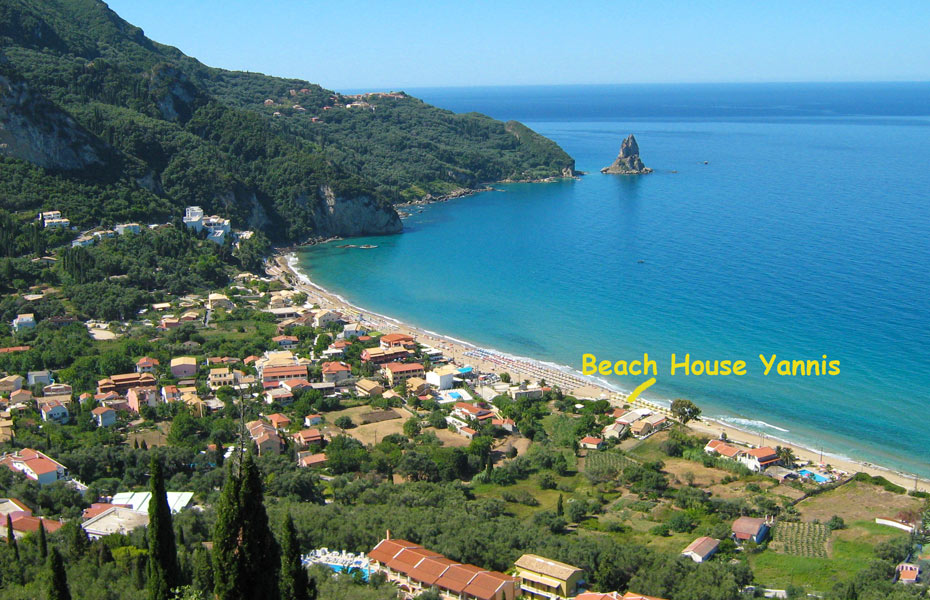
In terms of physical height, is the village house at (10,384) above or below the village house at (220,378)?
above

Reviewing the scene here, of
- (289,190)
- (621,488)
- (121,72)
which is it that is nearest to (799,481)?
(621,488)

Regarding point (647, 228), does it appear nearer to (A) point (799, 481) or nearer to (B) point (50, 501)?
(A) point (799, 481)

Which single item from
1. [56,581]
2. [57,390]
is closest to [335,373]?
[57,390]

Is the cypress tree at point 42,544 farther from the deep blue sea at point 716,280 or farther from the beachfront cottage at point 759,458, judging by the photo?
the deep blue sea at point 716,280

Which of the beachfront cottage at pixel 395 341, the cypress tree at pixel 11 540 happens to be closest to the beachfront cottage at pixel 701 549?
the cypress tree at pixel 11 540

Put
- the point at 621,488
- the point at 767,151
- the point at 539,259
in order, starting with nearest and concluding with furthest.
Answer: the point at 621,488 → the point at 539,259 → the point at 767,151
